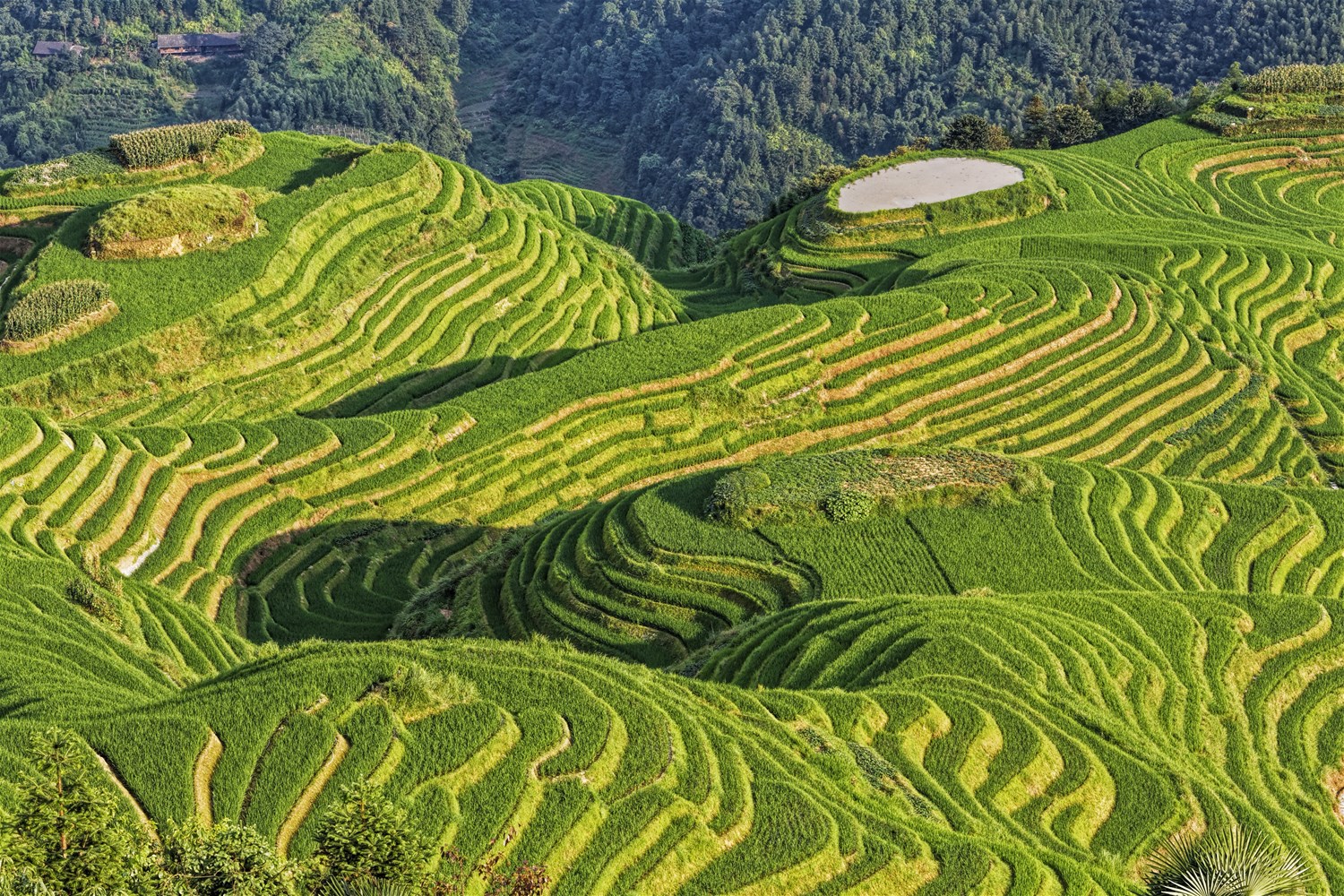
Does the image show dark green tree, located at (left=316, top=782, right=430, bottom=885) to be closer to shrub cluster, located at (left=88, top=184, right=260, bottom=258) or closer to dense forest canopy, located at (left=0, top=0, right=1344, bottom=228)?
shrub cluster, located at (left=88, top=184, right=260, bottom=258)

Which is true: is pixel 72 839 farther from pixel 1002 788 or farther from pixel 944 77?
pixel 944 77

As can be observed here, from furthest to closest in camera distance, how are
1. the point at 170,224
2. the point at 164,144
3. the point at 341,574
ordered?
the point at 164,144, the point at 170,224, the point at 341,574

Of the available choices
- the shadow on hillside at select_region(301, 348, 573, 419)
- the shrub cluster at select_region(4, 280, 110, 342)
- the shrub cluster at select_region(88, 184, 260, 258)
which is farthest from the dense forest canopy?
the shrub cluster at select_region(4, 280, 110, 342)

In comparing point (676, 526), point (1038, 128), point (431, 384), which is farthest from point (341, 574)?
point (1038, 128)

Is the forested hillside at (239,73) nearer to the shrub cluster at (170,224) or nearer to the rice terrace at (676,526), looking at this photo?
the rice terrace at (676,526)

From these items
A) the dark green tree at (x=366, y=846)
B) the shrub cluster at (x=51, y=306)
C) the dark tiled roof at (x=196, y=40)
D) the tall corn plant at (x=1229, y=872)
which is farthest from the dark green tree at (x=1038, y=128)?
the dark tiled roof at (x=196, y=40)

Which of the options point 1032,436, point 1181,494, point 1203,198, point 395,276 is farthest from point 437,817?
point 1203,198

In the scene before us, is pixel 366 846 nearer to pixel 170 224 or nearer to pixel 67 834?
pixel 67 834
